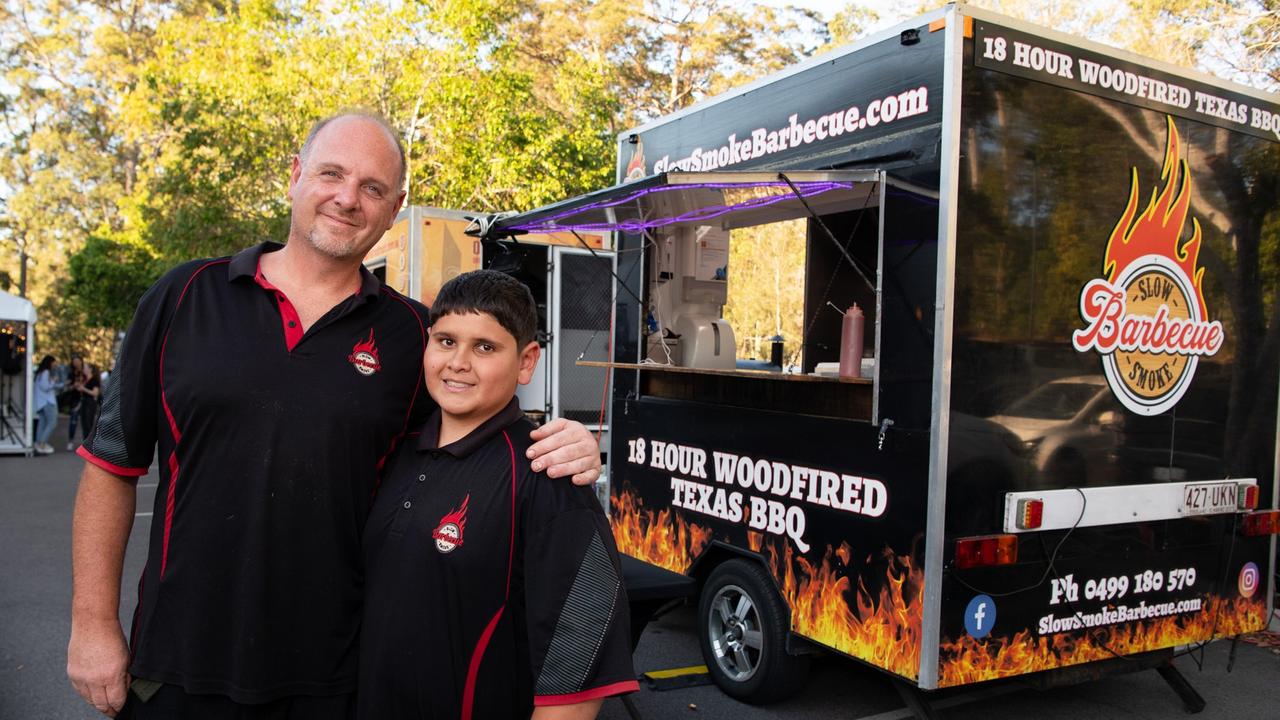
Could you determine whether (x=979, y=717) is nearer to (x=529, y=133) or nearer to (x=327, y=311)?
(x=327, y=311)

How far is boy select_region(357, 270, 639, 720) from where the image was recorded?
1757 millimetres

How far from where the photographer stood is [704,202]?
474 centimetres

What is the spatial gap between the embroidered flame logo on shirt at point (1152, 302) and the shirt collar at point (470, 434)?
2699 mm

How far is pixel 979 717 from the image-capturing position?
451cm

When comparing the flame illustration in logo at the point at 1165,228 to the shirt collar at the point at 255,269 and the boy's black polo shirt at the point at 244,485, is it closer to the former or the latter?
the shirt collar at the point at 255,269

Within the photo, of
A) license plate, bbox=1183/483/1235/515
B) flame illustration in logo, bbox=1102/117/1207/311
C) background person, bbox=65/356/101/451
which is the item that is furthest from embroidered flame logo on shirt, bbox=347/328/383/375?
background person, bbox=65/356/101/451

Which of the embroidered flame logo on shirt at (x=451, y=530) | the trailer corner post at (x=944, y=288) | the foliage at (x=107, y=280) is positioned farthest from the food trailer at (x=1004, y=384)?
the foliage at (x=107, y=280)

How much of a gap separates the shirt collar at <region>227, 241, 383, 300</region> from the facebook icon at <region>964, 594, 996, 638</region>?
257 centimetres

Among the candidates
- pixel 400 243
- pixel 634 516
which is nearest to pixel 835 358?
pixel 634 516

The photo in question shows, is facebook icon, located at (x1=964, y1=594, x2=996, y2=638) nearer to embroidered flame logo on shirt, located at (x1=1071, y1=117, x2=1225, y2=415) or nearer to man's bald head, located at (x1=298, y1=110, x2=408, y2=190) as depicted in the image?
embroidered flame logo on shirt, located at (x1=1071, y1=117, x2=1225, y2=415)

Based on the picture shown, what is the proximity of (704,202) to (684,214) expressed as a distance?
0.29 meters

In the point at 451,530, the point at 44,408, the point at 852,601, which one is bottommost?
the point at 44,408

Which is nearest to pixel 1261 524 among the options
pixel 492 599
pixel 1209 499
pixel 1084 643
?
pixel 1209 499

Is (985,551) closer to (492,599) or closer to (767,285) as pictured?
(492,599)
